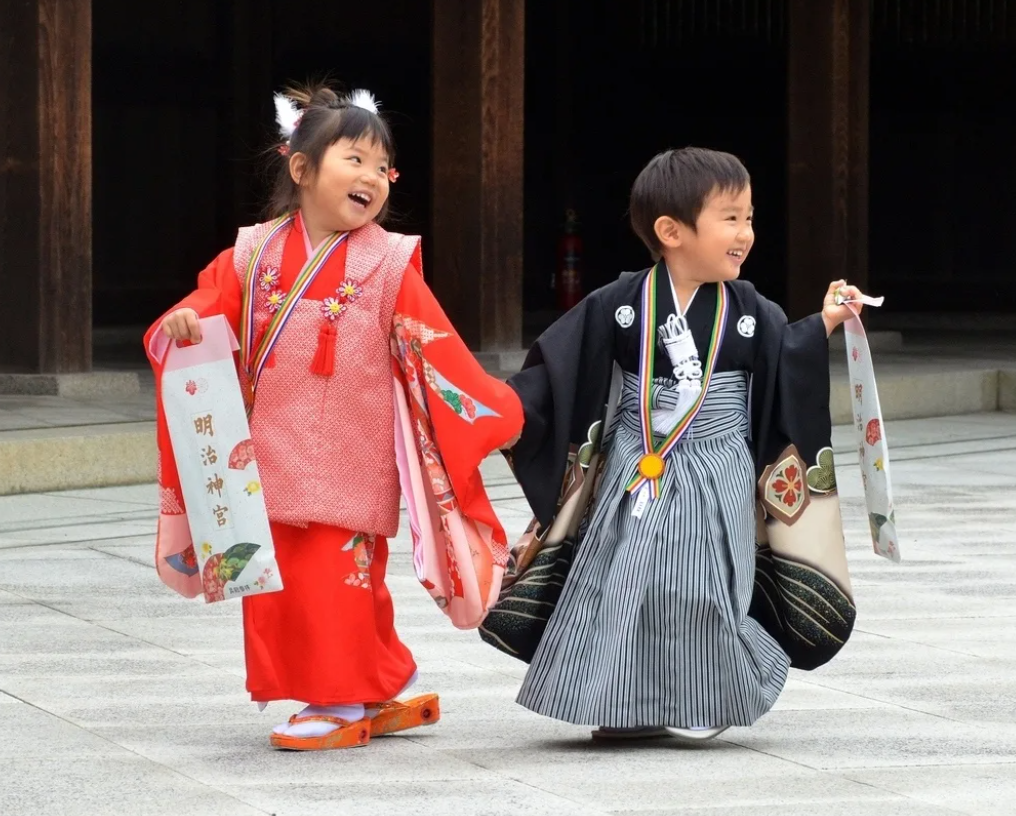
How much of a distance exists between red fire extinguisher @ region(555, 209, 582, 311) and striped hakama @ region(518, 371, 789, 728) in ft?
33.4

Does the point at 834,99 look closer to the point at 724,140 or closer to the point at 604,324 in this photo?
the point at 724,140

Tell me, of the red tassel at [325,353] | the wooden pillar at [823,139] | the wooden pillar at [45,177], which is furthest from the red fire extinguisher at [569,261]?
the red tassel at [325,353]

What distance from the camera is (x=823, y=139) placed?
11219 millimetres

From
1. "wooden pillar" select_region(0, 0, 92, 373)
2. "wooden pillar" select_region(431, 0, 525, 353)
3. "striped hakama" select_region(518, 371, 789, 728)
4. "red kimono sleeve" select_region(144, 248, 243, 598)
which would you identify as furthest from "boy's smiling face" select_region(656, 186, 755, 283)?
"wooden pillar" select_region(431, 0, 525, 353)

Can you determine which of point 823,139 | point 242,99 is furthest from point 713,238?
point 242,99

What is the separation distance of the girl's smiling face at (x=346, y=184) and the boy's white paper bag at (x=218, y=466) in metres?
0.32

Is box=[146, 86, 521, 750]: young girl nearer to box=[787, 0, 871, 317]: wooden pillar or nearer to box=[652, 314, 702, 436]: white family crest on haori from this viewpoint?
box=[652, 314, 702, 436]: white family crest on haori

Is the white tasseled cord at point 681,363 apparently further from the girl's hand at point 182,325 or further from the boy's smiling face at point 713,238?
the girl's hand at point 182,325

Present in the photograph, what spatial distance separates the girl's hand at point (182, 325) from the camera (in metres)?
3.46

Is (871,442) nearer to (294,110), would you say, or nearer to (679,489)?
(679,489)

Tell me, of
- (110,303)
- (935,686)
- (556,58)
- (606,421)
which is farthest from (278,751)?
(556,58)

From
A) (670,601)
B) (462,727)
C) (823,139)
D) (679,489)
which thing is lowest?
(462,727)

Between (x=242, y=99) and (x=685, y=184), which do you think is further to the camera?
(x=242, y=99)

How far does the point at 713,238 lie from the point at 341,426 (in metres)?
0.81
